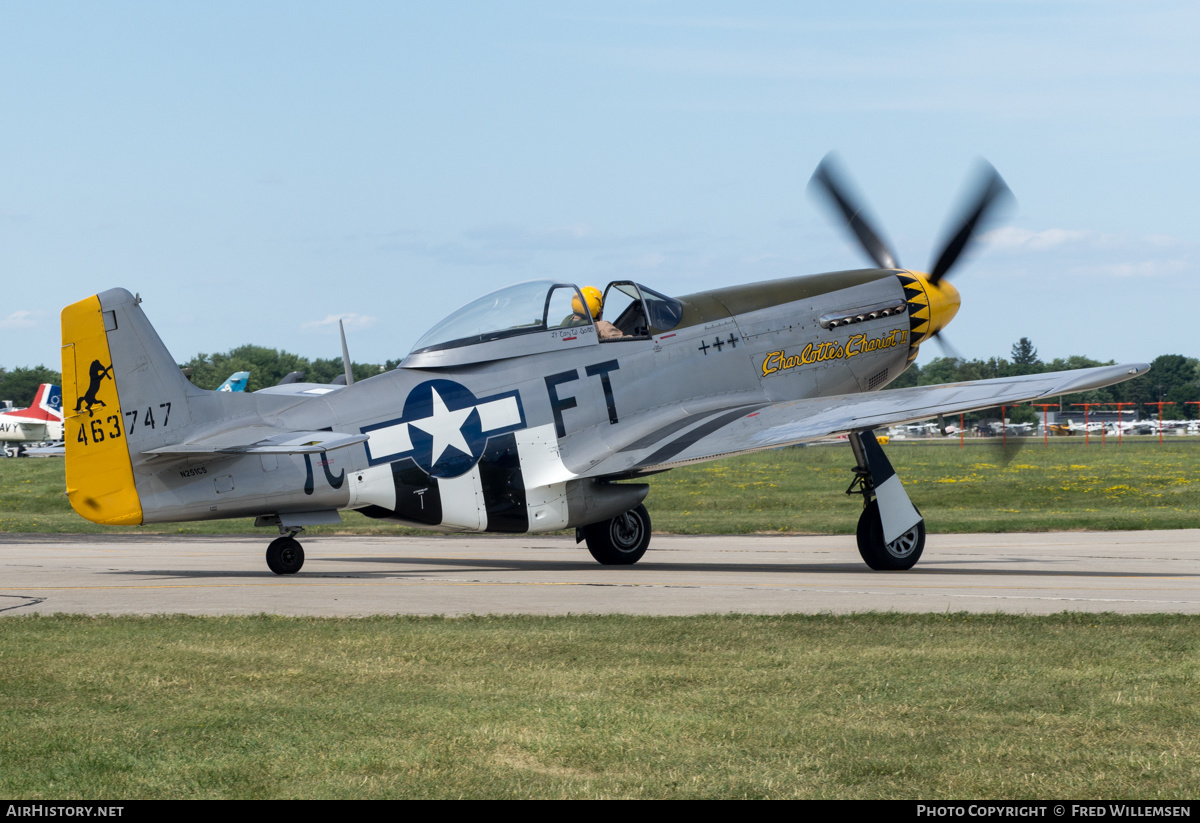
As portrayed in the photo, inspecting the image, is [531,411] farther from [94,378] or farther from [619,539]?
→ [94,378]

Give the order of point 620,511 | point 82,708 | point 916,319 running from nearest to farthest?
point 82,708
point 620,511
point 916,319

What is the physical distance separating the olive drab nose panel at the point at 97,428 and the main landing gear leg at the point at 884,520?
9013 mm

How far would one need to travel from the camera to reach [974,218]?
1881 centimetres

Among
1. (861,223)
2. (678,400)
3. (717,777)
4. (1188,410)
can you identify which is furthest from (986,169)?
(1188,410)

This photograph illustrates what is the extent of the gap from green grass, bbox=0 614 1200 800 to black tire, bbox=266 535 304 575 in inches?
207

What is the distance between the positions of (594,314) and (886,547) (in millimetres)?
5002

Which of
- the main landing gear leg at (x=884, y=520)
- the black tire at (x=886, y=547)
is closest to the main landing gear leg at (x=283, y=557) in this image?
the main landing gear leg at (x=884, y=520)

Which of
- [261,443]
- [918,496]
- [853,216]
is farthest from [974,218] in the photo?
[918,496]

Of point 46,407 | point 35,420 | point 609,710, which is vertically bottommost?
point 609,710

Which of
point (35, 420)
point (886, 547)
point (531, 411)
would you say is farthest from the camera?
point (35, 420)

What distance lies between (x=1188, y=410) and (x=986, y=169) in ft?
551

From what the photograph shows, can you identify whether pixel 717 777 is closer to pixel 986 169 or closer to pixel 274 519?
pixel 274 519

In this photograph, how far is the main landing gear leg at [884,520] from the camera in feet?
52.0

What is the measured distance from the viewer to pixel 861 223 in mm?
20297
